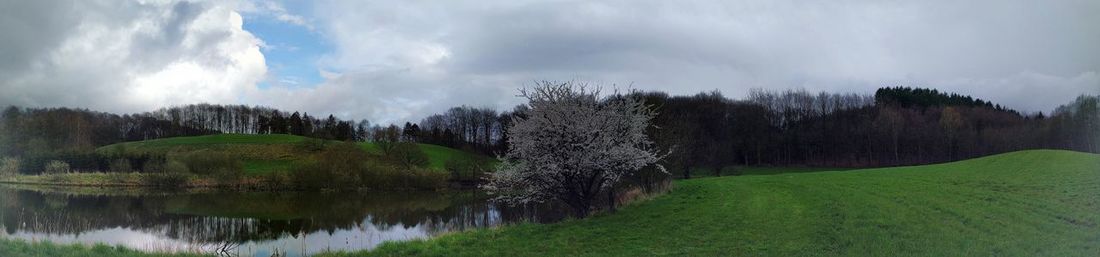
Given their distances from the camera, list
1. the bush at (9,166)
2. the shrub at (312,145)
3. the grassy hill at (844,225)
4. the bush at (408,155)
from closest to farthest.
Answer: the grassy hill at (844,225), the bush at (9,166), the bush at (408,155), the shrub at (312,145)

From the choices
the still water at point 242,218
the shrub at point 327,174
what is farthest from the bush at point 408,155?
the still water at point 242,218

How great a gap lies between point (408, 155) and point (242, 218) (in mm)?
44785

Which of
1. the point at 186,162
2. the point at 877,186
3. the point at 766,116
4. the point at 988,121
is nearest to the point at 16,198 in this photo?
the point at 186,162

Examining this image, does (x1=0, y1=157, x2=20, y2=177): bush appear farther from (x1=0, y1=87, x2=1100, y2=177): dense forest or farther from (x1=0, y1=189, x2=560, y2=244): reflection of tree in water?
(x1=0, y1=189, x2=560, y2=244): reflection of tree in water

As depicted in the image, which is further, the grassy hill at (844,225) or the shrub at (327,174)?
the shrub at (327,174)

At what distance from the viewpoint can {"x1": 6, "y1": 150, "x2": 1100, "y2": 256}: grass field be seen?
12.2m

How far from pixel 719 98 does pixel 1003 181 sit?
65909 millimetres

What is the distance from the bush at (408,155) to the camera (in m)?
79.2

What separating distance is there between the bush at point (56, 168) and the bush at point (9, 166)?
7.86ft

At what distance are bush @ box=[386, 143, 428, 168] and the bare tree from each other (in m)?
56.8

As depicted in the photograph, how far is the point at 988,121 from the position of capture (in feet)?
263

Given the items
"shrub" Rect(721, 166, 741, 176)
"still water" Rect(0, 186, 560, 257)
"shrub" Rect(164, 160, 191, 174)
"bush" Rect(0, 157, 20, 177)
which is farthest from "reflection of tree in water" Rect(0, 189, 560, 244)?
"shrub" Rect(721, 166, 741, 176)

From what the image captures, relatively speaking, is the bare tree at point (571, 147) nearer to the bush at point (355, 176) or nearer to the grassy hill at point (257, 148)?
the bush at point (355, 176)

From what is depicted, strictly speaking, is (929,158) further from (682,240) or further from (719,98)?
(682,240)
